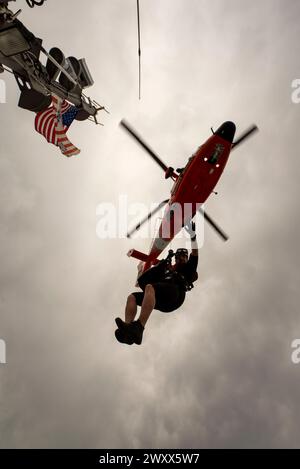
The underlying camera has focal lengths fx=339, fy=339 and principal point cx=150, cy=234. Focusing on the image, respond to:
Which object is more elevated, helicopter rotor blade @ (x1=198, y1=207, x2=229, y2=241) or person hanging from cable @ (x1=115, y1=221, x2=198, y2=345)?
helicopter rotor blade @ (x1=198, y1=207, x2=229, y2=241)

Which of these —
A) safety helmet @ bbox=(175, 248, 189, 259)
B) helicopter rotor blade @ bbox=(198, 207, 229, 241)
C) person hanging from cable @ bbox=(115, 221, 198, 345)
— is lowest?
person hanging from cable @ bbox=(115, 221, 198, 345)

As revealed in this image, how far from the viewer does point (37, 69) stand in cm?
1220

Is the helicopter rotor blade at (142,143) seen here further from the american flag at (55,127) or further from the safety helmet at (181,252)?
the safety helmet at (181,252)

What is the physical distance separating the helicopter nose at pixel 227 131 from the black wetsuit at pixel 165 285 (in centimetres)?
732

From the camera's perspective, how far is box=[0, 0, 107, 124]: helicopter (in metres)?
9.93

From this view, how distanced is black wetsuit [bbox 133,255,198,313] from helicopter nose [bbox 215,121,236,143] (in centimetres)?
732

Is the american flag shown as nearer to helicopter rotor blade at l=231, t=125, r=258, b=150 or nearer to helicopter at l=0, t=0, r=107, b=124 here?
helicopter at l=0, t=0, r=107, b=124

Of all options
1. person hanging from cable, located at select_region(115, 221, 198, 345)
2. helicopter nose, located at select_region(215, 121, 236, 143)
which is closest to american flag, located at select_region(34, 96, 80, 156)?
helicopter nose, located at select_region(215, 121, 236, 143)

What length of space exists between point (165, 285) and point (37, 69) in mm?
9653

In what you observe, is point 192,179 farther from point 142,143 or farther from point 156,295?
point 156,295

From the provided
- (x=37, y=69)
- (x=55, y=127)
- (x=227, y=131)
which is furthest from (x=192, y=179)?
(x=37, y=69)

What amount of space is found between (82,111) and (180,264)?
11.2m

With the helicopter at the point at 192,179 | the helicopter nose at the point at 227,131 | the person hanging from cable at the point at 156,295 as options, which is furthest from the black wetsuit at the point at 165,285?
the helicopter nose at the point at 227,131

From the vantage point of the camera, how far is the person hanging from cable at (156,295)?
650 cm
